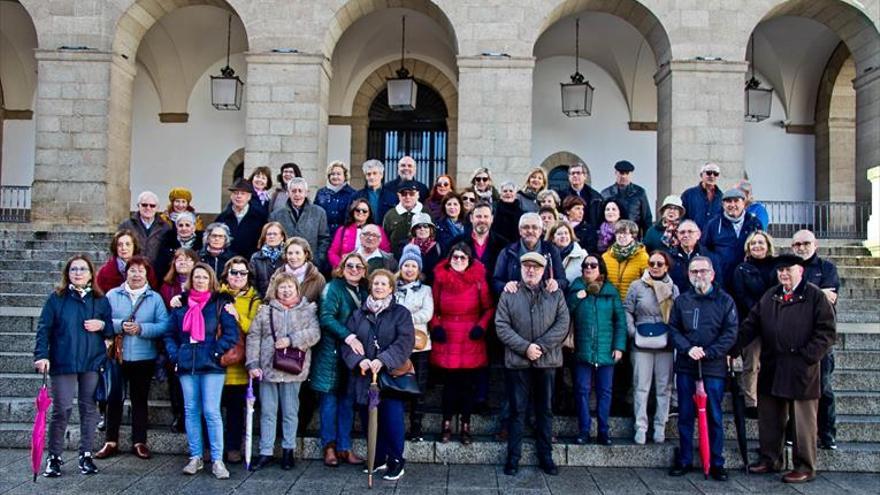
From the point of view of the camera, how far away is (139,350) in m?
5.68

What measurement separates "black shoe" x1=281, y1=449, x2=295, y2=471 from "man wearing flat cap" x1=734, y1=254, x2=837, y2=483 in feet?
11.9

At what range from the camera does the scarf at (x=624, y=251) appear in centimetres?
636

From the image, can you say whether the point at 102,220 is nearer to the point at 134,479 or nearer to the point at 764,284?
the point at 134,479

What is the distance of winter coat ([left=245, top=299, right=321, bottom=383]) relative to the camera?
18.2ft

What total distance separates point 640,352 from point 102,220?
8.94 meters

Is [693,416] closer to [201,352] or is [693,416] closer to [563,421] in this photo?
[563,421]

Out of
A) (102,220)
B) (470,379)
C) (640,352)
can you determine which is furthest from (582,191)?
(102,220)

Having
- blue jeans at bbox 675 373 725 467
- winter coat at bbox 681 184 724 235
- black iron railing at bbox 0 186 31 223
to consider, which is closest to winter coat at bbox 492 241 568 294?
blue jeans at bbox 675 373 725 467

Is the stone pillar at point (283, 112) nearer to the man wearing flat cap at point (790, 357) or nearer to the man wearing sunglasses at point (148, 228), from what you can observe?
the man wearing sunglasses at point (148, 228)

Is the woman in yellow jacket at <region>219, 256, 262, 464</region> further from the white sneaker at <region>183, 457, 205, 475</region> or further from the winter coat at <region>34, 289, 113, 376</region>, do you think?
the winter coat at <region>34, 289, 113, 376</region>

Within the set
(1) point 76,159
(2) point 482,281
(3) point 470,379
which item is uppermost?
(1) point 76,159

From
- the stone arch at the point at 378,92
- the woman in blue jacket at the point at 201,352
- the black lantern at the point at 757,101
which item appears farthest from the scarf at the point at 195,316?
the black lantern at the point at 757,101

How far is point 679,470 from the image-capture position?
5.64m

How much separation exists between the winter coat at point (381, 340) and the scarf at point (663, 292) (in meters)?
2.07
